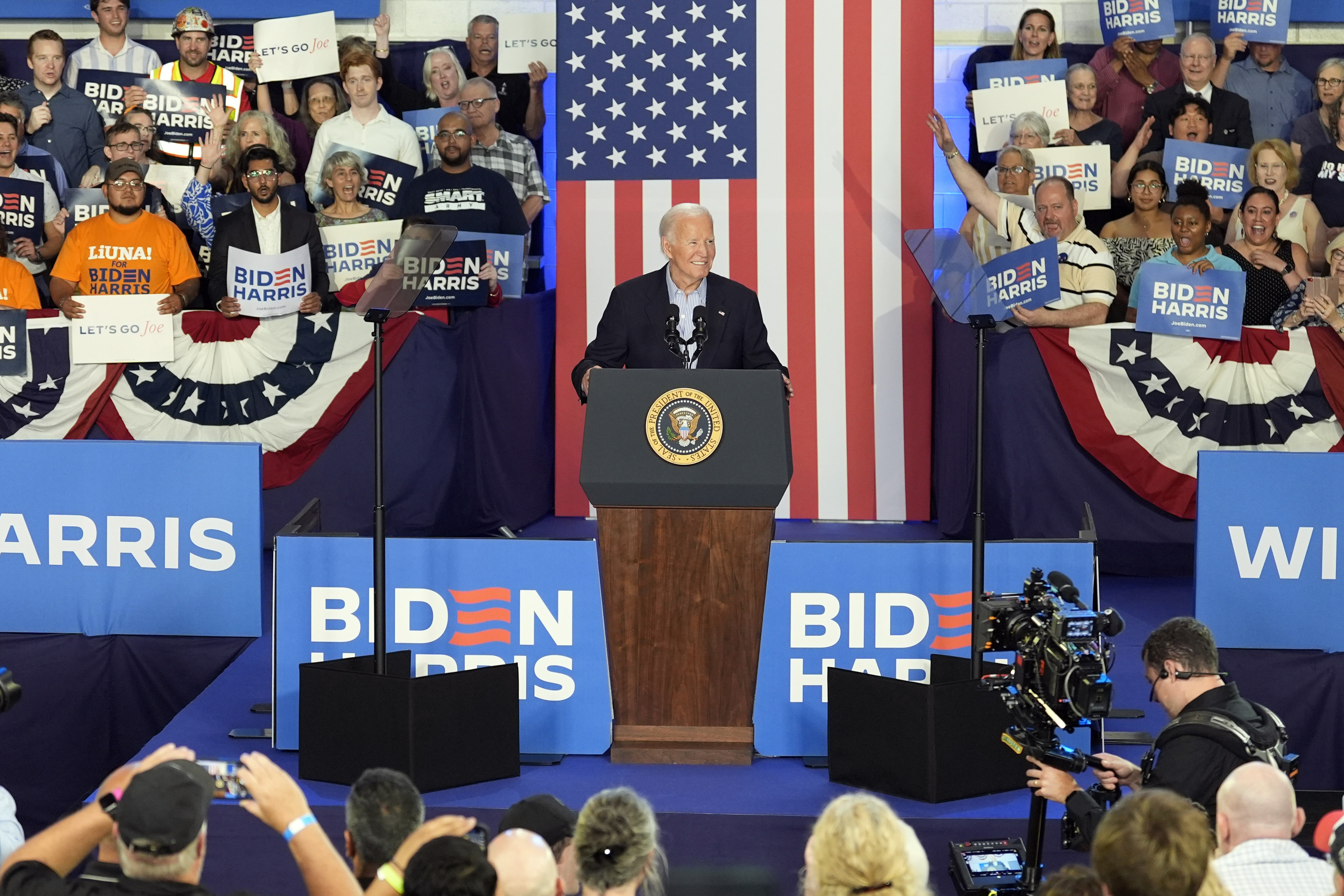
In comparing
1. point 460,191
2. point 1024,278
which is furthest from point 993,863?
point 460,191

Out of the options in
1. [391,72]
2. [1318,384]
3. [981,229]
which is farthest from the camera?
[391,72]

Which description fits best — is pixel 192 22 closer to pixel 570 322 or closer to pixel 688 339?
pixel 570 322

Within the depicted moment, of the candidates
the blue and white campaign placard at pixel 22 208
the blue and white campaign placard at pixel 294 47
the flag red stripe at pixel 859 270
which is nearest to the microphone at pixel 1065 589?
the flag red stripe at pixel 859 270

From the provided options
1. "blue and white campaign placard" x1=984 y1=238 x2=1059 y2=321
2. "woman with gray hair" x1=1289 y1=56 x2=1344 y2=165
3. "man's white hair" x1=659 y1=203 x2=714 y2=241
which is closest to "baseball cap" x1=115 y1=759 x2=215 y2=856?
"man's white hair" x1=659 y1=203 x2=714 y2=241

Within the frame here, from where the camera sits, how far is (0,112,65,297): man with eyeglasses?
8.94 metres

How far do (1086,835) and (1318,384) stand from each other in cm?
455

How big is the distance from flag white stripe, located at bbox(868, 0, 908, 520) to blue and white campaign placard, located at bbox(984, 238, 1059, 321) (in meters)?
1.30

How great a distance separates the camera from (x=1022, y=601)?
168 inches

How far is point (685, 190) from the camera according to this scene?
876cm

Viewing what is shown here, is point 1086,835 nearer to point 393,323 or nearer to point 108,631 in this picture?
point 108,631

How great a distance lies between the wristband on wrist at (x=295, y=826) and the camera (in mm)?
3094

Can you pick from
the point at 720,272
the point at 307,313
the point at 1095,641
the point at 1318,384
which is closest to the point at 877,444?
the point at 720,272

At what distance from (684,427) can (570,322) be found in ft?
13.0

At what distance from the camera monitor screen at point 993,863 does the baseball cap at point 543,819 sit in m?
1.17
